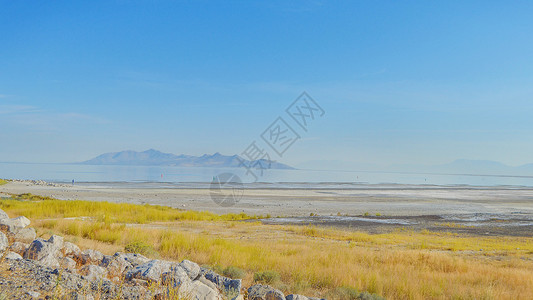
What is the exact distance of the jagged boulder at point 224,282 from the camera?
6.75 meters

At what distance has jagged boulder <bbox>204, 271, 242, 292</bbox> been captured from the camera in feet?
22.2

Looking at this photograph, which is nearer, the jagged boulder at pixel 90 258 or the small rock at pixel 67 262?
the small rock at pixel 67 262

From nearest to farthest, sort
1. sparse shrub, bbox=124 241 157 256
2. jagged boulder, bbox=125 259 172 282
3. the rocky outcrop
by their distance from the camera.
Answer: the rocky outcrop
jagged boulder, bbox=125 259 172 282
sparse shrub, bbox=124 241 157 256

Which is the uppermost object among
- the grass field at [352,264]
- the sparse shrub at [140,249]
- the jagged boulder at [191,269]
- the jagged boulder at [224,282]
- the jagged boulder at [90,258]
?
the jagged boulder at [90,258]

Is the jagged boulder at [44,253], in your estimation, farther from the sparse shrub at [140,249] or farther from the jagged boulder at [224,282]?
the sparse shrub at [140,249]

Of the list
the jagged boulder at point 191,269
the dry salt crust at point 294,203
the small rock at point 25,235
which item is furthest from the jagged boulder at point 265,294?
the dry salt crust at point 294,203

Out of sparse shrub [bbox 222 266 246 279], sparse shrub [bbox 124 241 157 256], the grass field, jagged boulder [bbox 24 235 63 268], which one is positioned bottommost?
the grass field

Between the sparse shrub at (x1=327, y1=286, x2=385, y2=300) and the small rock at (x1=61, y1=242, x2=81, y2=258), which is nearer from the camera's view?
the sparse shrub at (x1=327, y1=286, x2=385, y2=300)

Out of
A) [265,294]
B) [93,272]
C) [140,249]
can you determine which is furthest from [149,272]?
[140,249]

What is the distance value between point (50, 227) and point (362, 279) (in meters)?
11.2

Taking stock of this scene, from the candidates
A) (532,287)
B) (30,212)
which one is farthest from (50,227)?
(532,287)

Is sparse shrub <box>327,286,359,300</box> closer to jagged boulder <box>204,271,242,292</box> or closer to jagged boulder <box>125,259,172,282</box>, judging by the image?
jagged boulder <box>204,271,242,292</box>

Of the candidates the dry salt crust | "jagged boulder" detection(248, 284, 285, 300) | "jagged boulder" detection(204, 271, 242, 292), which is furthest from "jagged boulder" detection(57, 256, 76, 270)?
the dry salt crust

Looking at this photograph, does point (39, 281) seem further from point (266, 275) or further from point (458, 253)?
point (458, 253)
